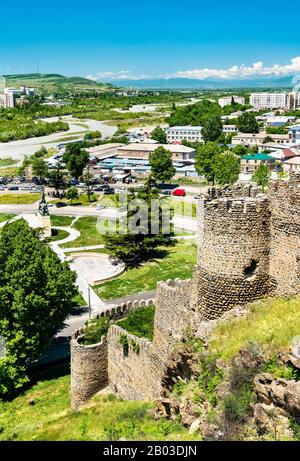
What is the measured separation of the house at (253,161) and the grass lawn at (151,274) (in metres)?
59.0

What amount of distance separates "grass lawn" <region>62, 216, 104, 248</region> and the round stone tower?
4972cm

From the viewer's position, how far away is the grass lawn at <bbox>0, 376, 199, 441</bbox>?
18.4 meters

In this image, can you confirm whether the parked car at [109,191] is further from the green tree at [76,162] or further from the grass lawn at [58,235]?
the grass lawn at [58,235]

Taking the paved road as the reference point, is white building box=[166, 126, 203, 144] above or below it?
above

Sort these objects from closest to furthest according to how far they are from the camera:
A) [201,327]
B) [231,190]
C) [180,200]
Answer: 1. [201,327]
2. [231,190]
3. [180,200]

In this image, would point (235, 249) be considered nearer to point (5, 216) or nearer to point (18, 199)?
point (5, 216)

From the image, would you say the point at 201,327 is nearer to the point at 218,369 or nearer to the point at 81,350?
the point at 218,369

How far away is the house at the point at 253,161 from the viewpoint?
4683 inches

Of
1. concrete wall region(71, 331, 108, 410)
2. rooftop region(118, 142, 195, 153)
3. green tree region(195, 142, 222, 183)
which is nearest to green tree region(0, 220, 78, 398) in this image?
concrete wall region(71, 331, 108, 410)

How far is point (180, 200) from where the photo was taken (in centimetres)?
9394

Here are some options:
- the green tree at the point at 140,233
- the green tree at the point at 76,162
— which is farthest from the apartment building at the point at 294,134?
the green tree at the point at 140,233

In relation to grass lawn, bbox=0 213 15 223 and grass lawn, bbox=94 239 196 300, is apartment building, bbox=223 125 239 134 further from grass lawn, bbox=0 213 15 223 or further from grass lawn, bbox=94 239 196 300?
grass lawn, bbox=94 239 196 300
